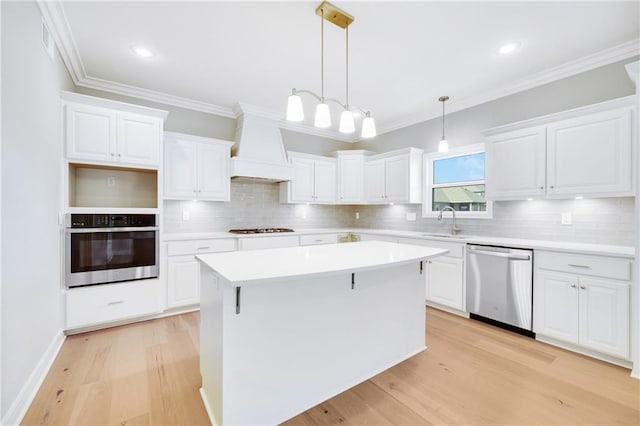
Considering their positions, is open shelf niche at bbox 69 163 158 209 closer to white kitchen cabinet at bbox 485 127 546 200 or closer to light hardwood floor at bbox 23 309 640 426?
light hardwood floor at bbox 23 309 640 426

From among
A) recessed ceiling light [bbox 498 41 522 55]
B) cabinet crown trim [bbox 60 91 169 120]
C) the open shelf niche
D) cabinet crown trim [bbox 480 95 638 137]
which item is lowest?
the open shelf niche

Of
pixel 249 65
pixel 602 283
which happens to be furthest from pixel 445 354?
pixel 249 65

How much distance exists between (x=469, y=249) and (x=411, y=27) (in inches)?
93.2

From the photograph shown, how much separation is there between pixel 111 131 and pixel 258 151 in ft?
5.67

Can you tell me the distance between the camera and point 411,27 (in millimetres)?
2312

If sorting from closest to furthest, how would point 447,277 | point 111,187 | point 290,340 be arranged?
1. point 290,340
2. point 111,187
3. point 447,277

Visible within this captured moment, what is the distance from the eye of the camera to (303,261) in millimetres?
1841

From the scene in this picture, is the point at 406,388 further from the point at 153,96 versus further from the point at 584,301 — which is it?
the point at 153,96

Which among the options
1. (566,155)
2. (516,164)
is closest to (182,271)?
(516,164)

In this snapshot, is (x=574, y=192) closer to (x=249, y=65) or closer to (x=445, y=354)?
(x=445, y=354)

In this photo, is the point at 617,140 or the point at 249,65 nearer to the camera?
the point at 617,140

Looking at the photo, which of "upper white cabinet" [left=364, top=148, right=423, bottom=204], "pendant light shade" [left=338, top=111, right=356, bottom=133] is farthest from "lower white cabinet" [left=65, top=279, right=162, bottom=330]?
"upper white cabinet" [left=364, top=148, right=423, bottom=204]

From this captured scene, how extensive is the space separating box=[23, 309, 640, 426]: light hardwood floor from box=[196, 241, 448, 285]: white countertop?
92 centimetres

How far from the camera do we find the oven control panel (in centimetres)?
268
